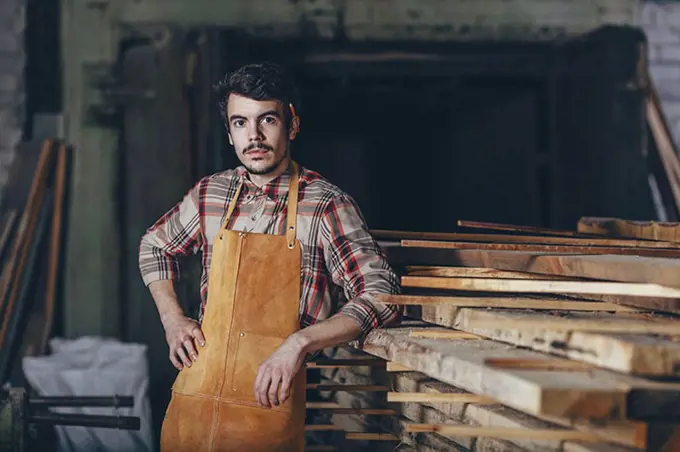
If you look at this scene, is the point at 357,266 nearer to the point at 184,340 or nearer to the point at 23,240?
the point at 184,340

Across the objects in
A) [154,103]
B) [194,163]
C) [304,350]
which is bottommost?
[304,350]

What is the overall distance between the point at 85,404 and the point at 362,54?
8.01 ft

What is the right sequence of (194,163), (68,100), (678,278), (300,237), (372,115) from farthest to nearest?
1. (372,115)
2. (68,100)
3. (194,163)
4. (300,237)
5. (678,278)

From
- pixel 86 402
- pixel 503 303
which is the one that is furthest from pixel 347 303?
pixel 86 402

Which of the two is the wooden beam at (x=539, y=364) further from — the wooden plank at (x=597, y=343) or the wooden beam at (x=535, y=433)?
the wooden beam at (x=535, y=433)

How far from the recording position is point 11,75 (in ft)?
19.5

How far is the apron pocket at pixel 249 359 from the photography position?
2.82 metres

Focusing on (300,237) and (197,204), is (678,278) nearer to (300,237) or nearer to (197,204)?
(300,237)

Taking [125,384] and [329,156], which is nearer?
[125,384]

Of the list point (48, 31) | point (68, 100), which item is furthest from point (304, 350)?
point (48, 31)

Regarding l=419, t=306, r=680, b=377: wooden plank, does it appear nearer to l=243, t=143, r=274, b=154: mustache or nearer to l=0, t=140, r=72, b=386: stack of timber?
l=243, t=143, r=274, b=154: mustache

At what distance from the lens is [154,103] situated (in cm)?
531

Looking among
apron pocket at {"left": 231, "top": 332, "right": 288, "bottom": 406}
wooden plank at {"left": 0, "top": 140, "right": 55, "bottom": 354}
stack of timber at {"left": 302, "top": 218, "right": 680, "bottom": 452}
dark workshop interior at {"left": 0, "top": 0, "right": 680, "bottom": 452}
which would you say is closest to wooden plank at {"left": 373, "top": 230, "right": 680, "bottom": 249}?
stack of timber at {"left": 302, "top": 218, "right": 680, "bottom": 452}

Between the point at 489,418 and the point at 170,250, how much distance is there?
4.10 feet
